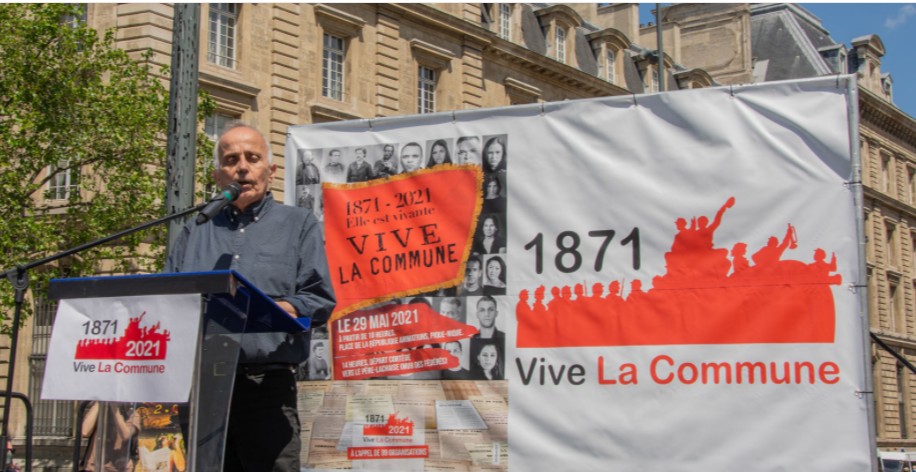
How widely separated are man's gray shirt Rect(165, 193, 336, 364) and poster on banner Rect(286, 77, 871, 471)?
1960mm

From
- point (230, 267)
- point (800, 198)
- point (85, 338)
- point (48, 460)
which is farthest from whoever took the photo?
point (48, 460)

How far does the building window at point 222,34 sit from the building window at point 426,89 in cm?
675

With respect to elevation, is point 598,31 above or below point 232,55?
above

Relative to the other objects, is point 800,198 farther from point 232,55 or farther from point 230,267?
point 232,55

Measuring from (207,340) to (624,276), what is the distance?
2851 mm

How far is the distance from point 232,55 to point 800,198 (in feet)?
77.8

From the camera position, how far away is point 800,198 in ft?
18.4

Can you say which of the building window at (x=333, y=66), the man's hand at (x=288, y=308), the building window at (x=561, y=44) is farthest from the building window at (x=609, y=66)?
the man's hand at (x=288, y=308)

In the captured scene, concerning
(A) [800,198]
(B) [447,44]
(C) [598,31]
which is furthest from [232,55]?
(A) [800,198]

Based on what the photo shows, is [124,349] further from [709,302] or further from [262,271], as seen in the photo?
[709,302]

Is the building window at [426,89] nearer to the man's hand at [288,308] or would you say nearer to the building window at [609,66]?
the building window at [609,66]

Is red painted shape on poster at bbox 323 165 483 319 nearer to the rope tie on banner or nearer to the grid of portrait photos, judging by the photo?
the grid of portrait photos

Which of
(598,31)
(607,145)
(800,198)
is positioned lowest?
(800,198)

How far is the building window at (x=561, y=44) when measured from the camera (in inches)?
A: 1673
